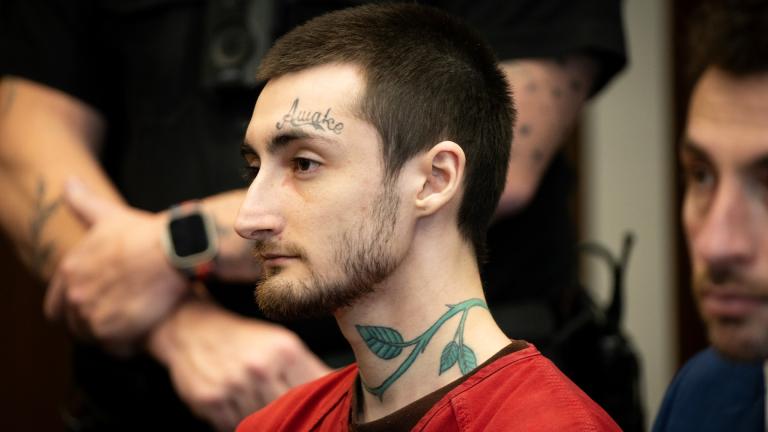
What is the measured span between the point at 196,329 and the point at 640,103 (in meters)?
1.78

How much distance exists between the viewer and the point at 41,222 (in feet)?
5.57

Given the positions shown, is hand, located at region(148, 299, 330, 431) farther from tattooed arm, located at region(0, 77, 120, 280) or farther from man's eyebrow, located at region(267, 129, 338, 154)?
man's eyebrow, located at region(267, 129, 338, 154)

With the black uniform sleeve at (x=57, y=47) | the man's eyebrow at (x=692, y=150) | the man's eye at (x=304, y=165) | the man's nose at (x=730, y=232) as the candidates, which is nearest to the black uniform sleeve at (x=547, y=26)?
the man's eyebrow at (x=692, y=150)

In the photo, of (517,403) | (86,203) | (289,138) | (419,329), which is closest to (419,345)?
(419,329)

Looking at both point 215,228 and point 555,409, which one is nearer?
point 555,409

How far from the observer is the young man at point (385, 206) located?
1.07m

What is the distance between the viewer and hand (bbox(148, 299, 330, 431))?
57.5 inches

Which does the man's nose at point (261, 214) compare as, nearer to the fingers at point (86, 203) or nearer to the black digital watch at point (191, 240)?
the black digital watch at point (191, 240)

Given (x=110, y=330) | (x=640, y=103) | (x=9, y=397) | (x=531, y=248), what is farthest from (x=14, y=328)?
(x=640, y=103)

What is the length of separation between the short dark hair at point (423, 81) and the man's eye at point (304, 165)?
70mm

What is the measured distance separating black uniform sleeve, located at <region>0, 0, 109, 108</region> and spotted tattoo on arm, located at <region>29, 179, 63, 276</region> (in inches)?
7.6

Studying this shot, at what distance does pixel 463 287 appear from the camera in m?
1.10

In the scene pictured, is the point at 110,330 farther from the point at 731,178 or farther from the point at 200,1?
the point at 731,178

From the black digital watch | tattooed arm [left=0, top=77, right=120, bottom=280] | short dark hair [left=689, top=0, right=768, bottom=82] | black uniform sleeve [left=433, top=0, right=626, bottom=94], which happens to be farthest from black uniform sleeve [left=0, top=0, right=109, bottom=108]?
short dark hair [left=689, top=0, right=768, bottom=82]
